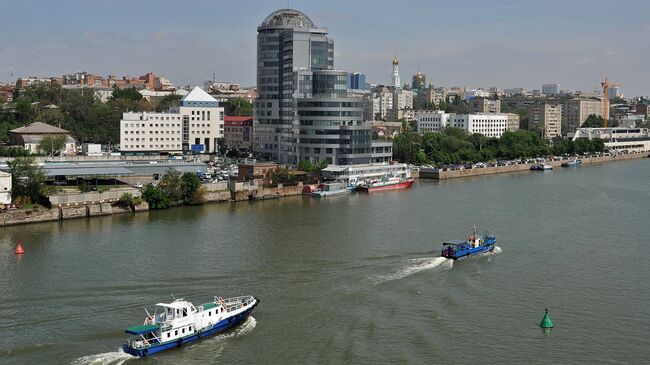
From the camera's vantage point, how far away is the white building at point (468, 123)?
37.2 m

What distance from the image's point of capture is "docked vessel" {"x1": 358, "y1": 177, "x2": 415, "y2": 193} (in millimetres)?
20531

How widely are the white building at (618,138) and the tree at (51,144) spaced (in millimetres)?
24773

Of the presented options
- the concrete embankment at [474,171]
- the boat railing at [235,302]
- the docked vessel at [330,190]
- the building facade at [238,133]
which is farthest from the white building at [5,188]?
the building facade at [238,133]

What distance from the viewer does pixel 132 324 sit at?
811cm

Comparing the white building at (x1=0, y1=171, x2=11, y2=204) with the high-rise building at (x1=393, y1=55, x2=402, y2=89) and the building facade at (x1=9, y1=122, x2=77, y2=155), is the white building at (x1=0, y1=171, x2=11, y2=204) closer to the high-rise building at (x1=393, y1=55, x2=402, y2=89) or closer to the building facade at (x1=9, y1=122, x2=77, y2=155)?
the building facade at (x1=9, y1=122, x2=77, y2=155)

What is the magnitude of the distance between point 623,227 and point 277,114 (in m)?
13.1

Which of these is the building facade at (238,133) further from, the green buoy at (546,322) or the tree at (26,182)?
the green buoy at (546,322)

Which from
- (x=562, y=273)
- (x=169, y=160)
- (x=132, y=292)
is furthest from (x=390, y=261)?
(x=169, y=160)

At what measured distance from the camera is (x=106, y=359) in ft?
24.0

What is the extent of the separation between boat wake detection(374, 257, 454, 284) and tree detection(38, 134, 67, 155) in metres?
16.3

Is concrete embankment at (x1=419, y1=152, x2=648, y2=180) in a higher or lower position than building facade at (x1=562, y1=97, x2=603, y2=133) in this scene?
lower

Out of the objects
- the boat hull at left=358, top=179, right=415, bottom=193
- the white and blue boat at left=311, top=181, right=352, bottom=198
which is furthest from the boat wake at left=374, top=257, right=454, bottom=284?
the boat hull at left=358, top=179, right=415, bottom=193

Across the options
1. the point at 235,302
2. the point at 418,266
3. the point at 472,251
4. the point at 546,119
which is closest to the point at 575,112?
the point at 546,119

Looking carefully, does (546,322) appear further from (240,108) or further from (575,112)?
(575,112)
